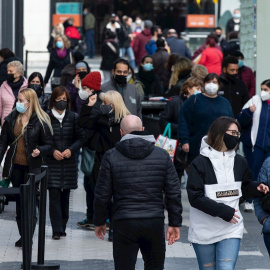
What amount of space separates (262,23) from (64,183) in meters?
4.66

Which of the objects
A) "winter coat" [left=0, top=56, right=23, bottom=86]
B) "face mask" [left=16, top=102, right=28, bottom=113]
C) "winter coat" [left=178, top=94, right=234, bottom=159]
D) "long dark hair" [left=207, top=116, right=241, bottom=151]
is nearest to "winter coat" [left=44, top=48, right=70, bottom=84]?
"winter coat" [left=0, top=56, right=23, bottom=86]

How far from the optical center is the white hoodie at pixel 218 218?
6891 mm

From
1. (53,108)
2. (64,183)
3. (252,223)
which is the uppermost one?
(53,108)

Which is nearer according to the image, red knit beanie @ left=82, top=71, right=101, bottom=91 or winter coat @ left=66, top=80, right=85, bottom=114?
red knit beanie @ left=82, top=71, right=101, bottom=91

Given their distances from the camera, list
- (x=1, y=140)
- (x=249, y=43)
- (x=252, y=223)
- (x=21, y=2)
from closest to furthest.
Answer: (x=1, y=140)
(x=252, y=223)
(x=249, y=43)
(x=21, y=2)

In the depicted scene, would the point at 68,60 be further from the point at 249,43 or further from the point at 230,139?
the point at 230,139

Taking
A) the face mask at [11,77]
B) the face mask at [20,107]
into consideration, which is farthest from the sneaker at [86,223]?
the face mask at [11,77]

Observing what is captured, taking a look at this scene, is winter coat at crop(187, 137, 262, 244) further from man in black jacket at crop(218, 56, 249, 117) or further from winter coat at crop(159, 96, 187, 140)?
man in black jacket at crop(218, 56, 249, 117)

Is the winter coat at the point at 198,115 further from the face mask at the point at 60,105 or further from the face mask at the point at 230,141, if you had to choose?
the face mask at the point at 230,141

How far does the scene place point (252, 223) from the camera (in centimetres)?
1151

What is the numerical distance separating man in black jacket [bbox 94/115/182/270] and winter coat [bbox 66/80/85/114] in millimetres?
4782

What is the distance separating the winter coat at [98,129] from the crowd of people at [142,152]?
0.03 ft

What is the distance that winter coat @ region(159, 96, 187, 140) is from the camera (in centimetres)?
1177

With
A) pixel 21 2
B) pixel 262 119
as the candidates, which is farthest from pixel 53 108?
pixel 21 2
